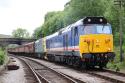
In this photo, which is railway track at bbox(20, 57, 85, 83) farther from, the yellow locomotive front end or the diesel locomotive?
the yellow locomotive front end

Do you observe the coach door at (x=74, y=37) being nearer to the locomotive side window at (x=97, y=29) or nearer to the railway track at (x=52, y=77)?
the locomotive side window at (x=97, y=29)

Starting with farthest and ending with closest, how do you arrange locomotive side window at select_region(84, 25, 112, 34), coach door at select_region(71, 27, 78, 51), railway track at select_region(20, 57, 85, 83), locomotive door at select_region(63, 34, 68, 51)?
locomotive door at select_region(63, 34, 68, 51) → coach door at select_region(71, 27, 78, 51) → locomotive side window at select_region(84, 25, 112, 34) → railway track at select_region(20, 57, 85, 83)

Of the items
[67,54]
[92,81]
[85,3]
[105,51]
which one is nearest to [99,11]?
[85,3]

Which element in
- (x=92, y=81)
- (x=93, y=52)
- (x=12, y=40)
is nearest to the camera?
(x=92, y=81)

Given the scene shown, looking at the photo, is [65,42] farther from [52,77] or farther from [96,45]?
[52,77]

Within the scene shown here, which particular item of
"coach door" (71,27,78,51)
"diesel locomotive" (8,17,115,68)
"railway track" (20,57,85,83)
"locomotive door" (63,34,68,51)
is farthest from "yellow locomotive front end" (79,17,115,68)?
"locomotive door" (63,34,68,51)

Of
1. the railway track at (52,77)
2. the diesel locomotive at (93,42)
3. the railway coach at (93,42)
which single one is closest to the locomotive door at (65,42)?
the diesel locomotive at (93,42)

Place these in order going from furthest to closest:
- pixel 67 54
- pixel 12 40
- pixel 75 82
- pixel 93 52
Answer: pixel 12 40 < pixel 67 54 < pixel 93 52 < pixel 75 82

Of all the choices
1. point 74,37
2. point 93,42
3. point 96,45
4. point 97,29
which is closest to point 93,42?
point 93,42

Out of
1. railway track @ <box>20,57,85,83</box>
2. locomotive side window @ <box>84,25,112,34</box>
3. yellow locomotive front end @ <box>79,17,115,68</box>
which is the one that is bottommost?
railway track @ <box>20,57,85,83</box>

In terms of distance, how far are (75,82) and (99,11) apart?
171 ft

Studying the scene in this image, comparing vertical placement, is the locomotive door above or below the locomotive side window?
Result: below

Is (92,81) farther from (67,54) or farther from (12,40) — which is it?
(12,40)

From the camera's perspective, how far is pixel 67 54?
31375 mm
